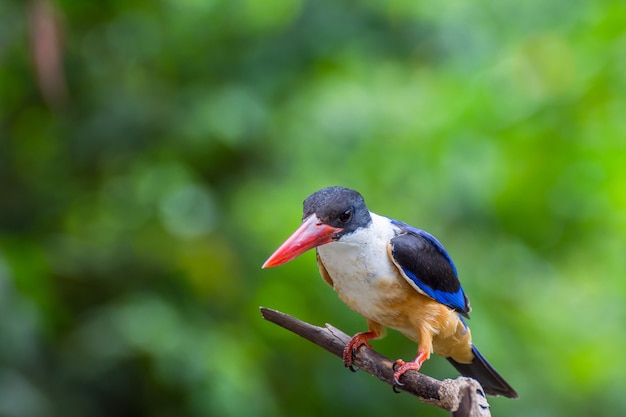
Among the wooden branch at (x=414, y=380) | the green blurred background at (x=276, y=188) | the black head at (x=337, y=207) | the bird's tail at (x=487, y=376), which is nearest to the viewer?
the wooden branch at (x=414, y=380)

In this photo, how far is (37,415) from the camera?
346cm

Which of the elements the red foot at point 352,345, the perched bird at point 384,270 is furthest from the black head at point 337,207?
the red foot at point 352,345

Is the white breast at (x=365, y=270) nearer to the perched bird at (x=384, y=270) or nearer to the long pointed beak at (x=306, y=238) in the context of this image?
the perched bird at (x=384, y=270)

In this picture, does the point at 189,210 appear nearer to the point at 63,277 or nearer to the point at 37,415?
the point at 63,277

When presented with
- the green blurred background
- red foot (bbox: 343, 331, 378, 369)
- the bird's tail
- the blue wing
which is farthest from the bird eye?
the green blurred background

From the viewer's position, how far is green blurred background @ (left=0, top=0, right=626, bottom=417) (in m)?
3.53

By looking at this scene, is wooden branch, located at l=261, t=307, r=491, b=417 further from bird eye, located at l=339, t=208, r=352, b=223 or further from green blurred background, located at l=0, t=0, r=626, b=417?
green blurred background, located at l=0, t=0, r=626, b=417

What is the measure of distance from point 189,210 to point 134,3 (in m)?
1.32

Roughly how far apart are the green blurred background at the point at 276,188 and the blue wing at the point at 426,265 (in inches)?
58.7

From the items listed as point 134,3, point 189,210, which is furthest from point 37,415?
point 134,3

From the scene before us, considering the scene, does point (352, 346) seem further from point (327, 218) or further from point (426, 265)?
point (327, 218)

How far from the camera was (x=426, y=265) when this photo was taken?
179 centimetres

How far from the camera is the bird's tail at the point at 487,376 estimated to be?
202cm

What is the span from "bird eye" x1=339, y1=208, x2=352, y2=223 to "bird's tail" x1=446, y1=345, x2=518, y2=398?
58cm
